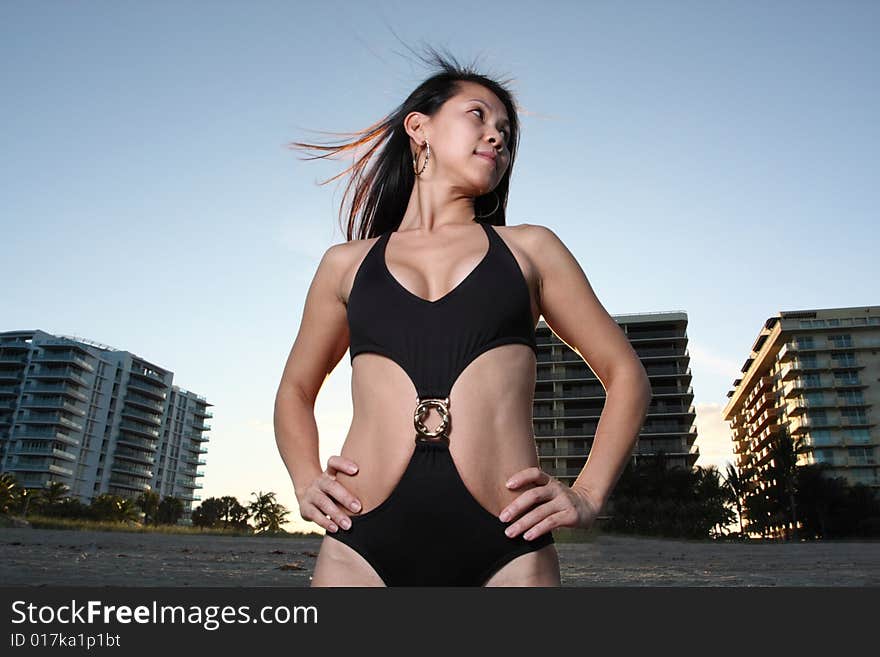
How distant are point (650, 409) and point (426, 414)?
75771mm

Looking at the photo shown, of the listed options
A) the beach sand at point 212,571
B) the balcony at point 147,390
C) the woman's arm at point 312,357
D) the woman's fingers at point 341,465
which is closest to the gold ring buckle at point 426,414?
the woman's fingers at point 341,465

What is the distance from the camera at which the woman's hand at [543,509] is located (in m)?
1.41

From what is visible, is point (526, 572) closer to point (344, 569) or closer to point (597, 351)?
point (344, 569)

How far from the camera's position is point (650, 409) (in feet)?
240

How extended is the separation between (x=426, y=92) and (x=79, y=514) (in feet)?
227

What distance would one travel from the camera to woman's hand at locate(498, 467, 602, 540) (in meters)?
1.41

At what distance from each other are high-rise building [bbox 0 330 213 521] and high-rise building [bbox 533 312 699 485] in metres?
69.8

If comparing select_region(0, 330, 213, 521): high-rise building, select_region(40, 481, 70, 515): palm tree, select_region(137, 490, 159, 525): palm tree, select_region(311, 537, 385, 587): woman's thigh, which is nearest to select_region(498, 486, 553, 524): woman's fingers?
select_region(311, 537, 385, 587): woman's thigh

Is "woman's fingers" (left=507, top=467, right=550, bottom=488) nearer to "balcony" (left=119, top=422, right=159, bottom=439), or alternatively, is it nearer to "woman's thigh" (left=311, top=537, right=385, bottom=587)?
"woman's thigh" (left=311, top=537, right=385, bottom=587)

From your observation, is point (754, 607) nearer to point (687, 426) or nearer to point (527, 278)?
point (527, 278)

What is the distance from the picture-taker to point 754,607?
1.29 metres

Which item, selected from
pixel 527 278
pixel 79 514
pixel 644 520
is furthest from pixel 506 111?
pixel 79 514

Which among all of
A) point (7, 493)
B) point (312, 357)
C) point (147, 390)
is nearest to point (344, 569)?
point (312, 357)

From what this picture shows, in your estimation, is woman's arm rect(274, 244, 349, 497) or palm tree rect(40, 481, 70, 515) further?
palm tree rect(40, 481, 70, 515)
